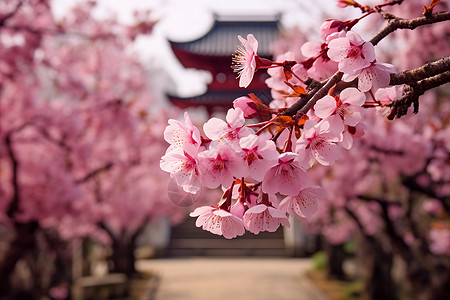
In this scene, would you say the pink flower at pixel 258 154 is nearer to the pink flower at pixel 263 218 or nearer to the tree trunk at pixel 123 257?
the pink flower at pixel 263 218

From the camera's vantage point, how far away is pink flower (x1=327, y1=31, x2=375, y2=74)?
104 centimetres

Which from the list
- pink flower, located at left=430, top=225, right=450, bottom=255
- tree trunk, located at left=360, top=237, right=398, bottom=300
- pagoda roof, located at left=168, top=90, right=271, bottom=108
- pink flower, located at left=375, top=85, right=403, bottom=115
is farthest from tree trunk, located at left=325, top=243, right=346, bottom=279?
pink flower, located at left=375, top=85, right=403, bottom=115

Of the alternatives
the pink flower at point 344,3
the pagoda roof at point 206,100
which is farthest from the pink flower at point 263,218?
the pagoda roof at point 206,100

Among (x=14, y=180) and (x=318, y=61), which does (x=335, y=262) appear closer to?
(x=14, y=180)

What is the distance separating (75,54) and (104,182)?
6.53m

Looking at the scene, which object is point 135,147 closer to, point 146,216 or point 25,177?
point 25,177

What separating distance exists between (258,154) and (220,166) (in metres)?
0.10

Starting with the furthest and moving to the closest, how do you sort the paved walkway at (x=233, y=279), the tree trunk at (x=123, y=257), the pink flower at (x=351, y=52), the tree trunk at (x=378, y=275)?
the tree trunk at (x=123, y=257)
the paved walkway at (x=233, y=279)
the tree trunk at (x=378, y=275)
the pink flower at (x=351, y=52)

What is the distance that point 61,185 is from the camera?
611 cm

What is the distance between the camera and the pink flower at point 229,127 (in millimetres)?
991

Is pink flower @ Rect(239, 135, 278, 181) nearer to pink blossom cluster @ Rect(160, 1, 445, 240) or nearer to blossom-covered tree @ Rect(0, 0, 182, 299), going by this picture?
pink blossom cluster @ Rect(160, 1, 445, 240)

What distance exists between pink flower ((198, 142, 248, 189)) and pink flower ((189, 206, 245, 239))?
76 mm

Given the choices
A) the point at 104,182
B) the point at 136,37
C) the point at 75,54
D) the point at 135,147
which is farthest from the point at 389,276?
the point at 104,182

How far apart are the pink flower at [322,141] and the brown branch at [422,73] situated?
0.20 meters
